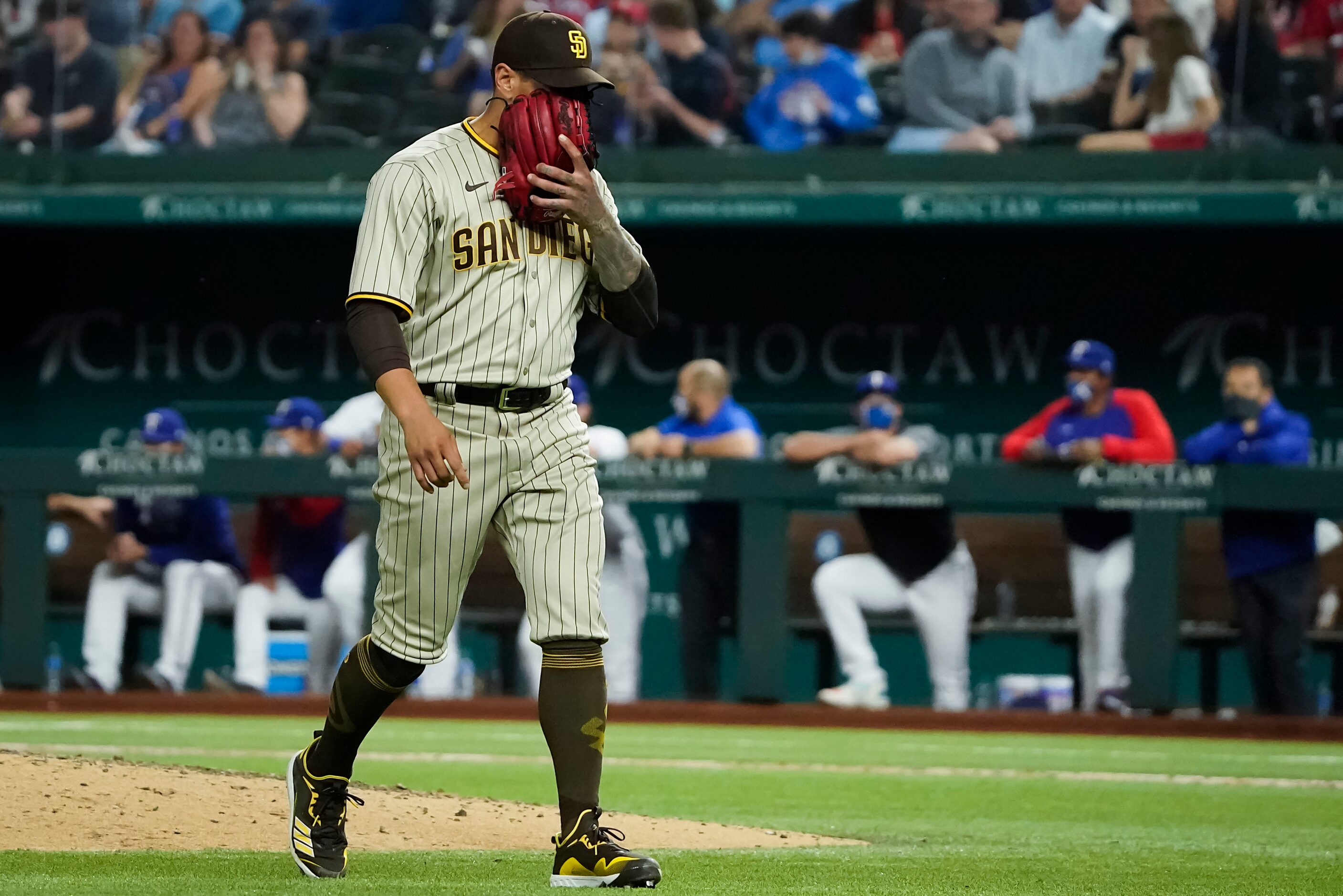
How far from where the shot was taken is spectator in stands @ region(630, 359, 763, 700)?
938 centimetres

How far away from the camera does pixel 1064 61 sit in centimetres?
1190

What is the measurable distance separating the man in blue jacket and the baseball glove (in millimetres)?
6000

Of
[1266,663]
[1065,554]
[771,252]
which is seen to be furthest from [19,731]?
[771,252]

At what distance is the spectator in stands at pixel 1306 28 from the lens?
11.7 m

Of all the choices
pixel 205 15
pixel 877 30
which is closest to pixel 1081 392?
pixel 877 30

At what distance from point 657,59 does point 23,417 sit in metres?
5.34

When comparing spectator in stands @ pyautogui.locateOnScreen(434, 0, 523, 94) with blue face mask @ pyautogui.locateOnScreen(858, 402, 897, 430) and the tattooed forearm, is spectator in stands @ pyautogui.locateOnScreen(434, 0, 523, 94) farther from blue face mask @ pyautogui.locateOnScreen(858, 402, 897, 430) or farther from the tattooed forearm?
the tattooed forearm

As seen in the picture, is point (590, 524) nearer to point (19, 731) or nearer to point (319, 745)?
point (319, 745)

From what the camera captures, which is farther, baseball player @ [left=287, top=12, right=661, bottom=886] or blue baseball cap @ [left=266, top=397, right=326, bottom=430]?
blue baseball cap @ [left=266, top=397, right=326, bottom=430]

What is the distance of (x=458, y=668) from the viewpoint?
959 centimetres

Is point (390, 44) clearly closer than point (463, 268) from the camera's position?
No

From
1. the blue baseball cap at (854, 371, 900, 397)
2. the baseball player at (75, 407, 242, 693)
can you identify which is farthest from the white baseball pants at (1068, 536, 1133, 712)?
the baseball player at (75, 407, 242, 693)

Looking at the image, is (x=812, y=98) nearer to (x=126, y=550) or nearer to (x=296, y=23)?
(x=296, y=23)

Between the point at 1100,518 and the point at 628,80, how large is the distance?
4.89 meters
